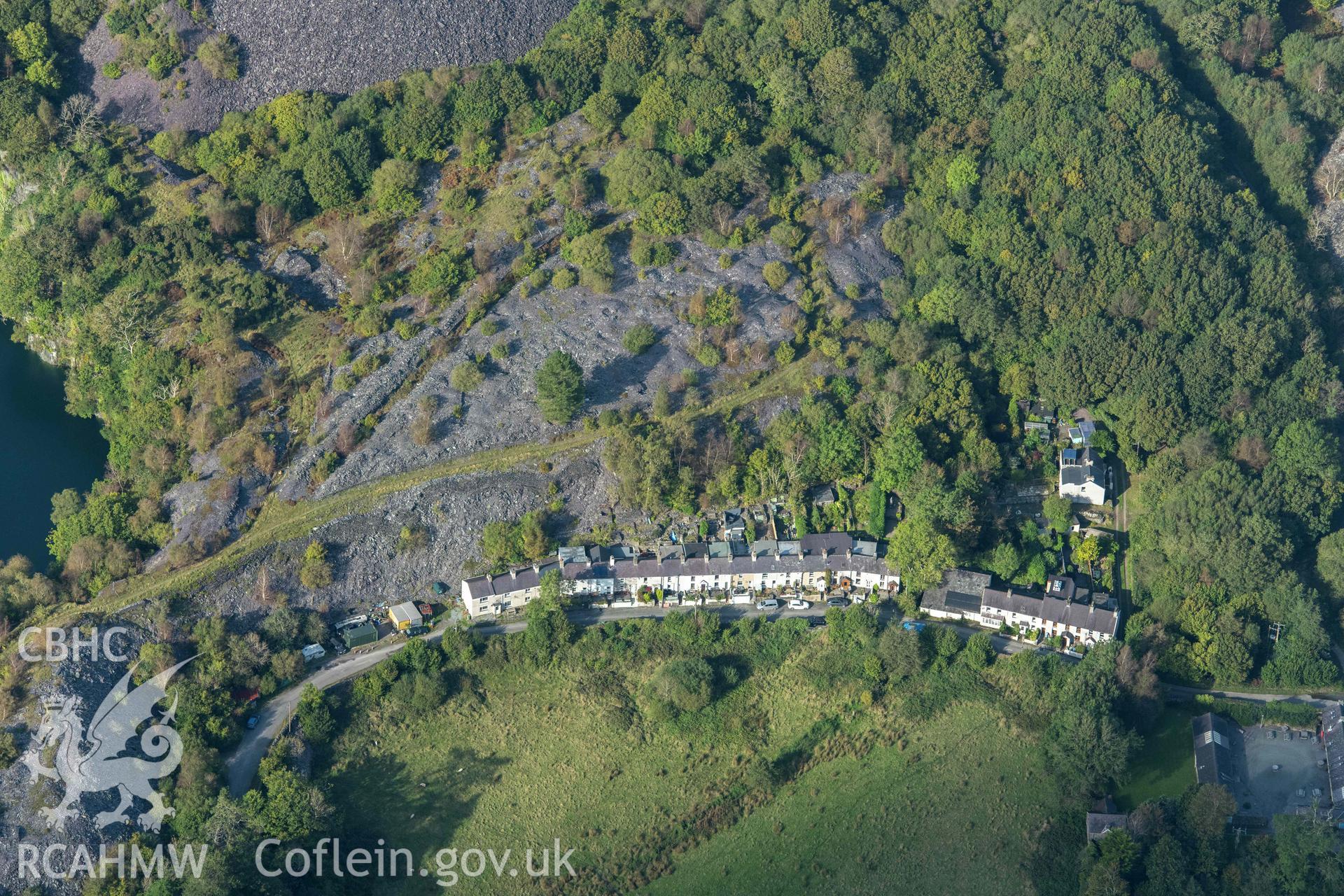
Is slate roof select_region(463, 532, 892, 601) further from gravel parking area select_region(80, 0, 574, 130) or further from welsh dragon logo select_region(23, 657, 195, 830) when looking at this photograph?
gravel parking area select_region(80, 0, 574, 130)

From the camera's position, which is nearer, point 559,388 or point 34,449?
point 559,388

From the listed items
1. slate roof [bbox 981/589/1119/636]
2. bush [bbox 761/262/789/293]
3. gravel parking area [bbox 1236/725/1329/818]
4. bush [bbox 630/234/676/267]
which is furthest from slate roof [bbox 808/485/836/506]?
gravel parking area [bbox 1236/725/1329/818]

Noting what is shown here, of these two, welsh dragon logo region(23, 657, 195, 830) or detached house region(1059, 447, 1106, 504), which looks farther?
detached house region(1059, 447, 1106, 504)

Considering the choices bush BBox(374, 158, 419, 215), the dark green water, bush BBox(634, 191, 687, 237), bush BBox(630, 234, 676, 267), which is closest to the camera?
the dark green water

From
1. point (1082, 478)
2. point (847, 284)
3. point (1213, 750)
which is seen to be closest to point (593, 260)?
point (847, 284)

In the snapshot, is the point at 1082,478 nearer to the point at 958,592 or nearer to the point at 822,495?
the point at 958,592

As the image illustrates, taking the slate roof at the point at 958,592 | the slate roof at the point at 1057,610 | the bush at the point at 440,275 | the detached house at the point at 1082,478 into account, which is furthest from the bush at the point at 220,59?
the slate roof at the point at 1057,610

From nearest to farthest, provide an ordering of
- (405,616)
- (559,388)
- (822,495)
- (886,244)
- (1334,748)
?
(1334,748) < (405,616) < (559,388) < (822,495) < (886,244)
